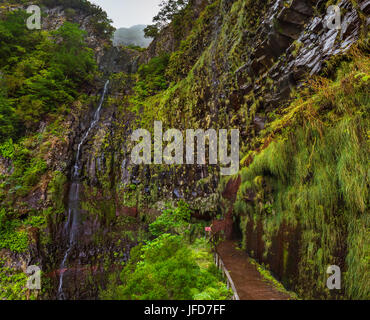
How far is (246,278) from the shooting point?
4191 millimetres

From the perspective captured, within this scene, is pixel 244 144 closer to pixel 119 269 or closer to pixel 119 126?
pixel 119 269

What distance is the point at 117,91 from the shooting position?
57.8ft

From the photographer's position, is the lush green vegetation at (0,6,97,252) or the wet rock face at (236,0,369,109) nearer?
the wet rock face at (236,0,369,109)

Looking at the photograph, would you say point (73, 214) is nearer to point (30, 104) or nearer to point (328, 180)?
point (30, 104)

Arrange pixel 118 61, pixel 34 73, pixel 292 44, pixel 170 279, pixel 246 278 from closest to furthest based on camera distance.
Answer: pixel 170 279 → pixel 246 278 → pixel 292 44 → pixel 34 73 → pixel 118 61

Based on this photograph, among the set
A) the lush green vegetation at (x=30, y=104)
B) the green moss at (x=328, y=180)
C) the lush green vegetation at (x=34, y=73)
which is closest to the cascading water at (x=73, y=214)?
the lush green vegetation at (x=30, y=104)

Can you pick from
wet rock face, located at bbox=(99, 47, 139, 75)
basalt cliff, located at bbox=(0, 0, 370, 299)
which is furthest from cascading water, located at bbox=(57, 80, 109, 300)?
wet rock face, located at bbox=(99, 47, 139, 75)

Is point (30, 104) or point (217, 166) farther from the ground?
point (30, 104)

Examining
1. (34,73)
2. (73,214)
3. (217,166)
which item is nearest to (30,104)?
(34,73)

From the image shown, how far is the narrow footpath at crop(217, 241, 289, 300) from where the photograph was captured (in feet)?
11.5

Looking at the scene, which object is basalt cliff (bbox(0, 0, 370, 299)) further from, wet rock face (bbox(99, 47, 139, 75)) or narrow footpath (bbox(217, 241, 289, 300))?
wet rock face (bbox(99, 47, 139, 75))

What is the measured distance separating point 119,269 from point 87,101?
12.3 metres

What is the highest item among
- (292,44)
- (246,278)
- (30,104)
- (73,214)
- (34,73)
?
(34,73)

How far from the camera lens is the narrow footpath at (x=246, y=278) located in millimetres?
3500
